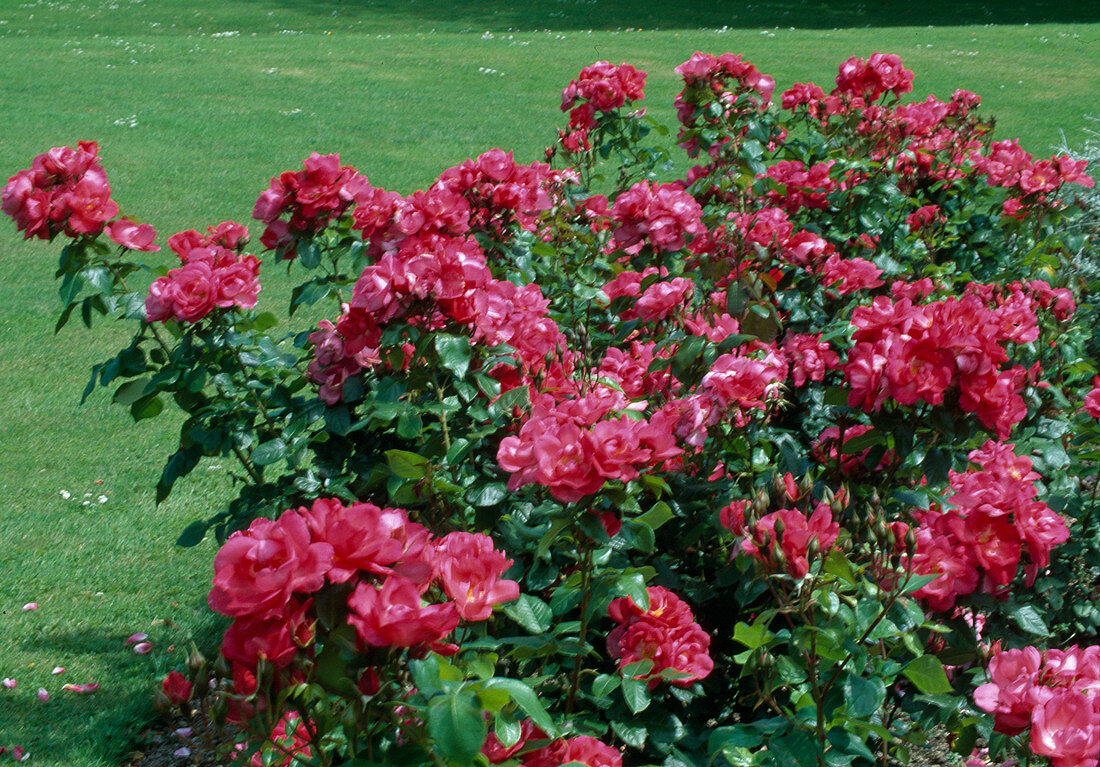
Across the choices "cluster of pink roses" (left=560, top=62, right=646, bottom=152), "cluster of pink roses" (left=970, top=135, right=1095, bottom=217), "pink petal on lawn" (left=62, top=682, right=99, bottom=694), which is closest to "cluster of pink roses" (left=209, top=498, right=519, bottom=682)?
"pink petal on lawn" (left=62, top=682, right=99, bottom=694)

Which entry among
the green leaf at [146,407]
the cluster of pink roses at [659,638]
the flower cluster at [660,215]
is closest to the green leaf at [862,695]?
the cluster of pink roses at [659,638]

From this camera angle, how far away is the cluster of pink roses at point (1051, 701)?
102 centimetres

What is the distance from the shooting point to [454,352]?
1.56 meters

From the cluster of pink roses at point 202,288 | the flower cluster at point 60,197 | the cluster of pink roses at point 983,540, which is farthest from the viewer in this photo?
the flower cluster at point 60,197

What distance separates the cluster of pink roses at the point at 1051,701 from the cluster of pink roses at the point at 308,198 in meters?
1.43

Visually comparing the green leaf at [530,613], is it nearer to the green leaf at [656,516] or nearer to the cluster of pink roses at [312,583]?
the green leaf at [656,516]

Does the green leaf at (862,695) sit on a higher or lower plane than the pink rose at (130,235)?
lower

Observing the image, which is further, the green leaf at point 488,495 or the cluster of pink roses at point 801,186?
the cluster of pink roses at point 801,186

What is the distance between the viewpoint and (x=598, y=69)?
10.4 ft

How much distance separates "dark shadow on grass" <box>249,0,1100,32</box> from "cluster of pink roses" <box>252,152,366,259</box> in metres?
14.1

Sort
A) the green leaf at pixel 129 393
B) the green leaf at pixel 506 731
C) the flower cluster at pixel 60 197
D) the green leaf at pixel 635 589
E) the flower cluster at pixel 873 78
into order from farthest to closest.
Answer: the flower cluster at pixel 873 78, the green leaf at pixel 129 393, the flower cluster at pixel 60 197, the green leaf at pixel 635 589, the green leaf at pixel 506 731

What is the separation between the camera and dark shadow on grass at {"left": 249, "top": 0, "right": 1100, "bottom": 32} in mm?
16141

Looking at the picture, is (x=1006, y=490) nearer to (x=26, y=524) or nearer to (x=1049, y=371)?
(x=1049, y=371)

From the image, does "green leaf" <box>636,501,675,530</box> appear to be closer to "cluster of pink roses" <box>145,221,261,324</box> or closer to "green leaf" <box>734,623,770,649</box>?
"green leaf" <box>734,623,770,649</box>
